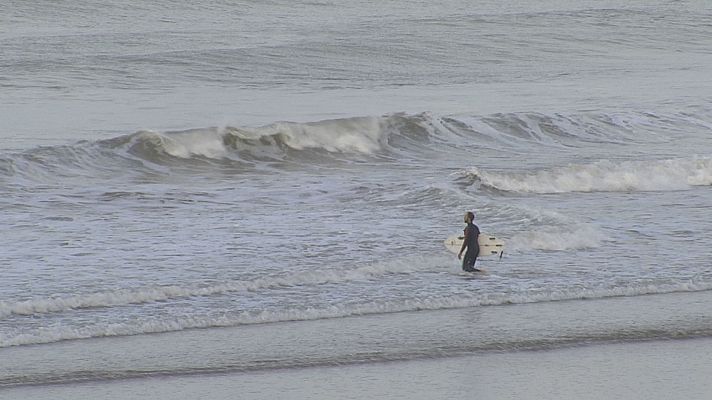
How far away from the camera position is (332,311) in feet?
32.2

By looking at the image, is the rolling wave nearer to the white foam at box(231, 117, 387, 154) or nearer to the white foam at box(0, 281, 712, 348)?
the white foam at box(231, 117, 387, 154)

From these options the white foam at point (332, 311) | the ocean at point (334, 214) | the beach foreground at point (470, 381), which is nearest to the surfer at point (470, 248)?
the ocean at point (334, 214)

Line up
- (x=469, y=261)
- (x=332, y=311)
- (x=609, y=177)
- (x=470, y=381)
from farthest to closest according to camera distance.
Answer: (x=609, y=177), (x=469, y=261), (x=332, y=311), (x=470, y=381)

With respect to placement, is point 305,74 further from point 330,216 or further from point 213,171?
point 330,216

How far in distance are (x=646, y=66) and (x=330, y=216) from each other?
2159 centimetres

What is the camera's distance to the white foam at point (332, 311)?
9.05 metres

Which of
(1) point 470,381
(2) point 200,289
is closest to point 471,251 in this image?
(2) point 200,289

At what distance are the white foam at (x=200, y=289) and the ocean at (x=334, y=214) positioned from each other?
0.03m

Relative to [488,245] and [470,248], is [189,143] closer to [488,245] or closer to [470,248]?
[488,245]

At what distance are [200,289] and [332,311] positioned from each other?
4.05 feet

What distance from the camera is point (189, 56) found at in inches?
1262

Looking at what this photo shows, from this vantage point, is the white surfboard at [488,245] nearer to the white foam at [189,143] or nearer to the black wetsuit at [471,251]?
the black wetsuit at [471,251]

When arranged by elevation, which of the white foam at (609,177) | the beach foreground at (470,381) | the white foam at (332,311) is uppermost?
the white foam at (609,177)

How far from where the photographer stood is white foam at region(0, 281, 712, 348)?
9055 millimetres
